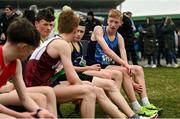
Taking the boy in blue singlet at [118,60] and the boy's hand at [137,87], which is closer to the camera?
the boy in blue singlet at [118,60]

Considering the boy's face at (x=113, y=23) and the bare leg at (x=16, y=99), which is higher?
the boy's face at (x=113, y=23)

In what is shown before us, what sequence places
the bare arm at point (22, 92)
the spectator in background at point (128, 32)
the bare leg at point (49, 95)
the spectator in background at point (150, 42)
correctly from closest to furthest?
1. the bare arm at point (22, 92)
2. the bare leg at point (49, 95)
3. the spectator in background at point (128, 32)
4. the spectator in background at point (150, 42)

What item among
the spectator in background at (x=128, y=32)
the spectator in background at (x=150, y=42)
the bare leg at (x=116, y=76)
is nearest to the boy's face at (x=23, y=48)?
the bare leg at (x=116, y=76)

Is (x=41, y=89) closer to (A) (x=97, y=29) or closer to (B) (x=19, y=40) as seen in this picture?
(B) (x=19, y=40)

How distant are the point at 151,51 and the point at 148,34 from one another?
596mm

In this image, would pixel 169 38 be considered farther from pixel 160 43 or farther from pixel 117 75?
pixel 117 75

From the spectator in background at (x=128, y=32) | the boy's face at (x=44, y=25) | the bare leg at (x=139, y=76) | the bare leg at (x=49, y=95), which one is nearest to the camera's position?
the bare leg at (x=49, y=95)

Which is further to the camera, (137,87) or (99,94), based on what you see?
(137,87)

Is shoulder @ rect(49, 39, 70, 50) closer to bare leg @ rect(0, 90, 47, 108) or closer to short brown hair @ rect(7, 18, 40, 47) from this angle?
bare leg @ rect(0, 90, 47, 108)

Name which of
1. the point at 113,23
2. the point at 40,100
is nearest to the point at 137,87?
the point at 113,23

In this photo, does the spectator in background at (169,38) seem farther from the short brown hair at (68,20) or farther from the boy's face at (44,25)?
the short brown hair at (68,20)

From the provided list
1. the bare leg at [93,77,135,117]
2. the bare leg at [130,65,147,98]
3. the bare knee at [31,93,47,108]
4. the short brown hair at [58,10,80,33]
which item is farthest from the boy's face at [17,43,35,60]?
the bare leg at [130,65,147,98]

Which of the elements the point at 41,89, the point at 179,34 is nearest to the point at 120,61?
the point at 41,89

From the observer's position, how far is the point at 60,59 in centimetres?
458
